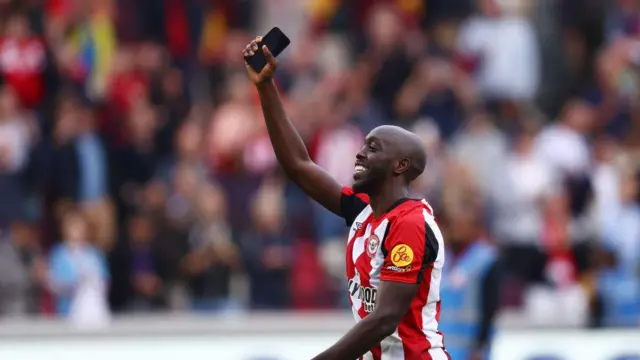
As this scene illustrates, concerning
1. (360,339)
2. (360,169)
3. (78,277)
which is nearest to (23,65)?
(78,277)

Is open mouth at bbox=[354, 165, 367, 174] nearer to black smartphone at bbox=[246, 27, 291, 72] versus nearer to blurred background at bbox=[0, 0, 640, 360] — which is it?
black smartphone at bbox=[246, 27, 291, 72]

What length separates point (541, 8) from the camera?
54.0ft

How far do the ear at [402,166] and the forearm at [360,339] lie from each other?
0.71 m

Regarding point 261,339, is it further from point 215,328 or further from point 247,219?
point 247,219

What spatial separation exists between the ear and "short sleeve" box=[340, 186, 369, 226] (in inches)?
15.8

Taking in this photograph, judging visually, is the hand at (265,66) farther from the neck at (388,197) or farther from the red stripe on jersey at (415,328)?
the red stripe on jersey at (415,328)

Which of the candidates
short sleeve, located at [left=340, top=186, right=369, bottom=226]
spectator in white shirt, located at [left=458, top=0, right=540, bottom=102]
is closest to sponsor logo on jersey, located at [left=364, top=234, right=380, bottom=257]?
short sleeve, located at [left=340, top=186, right=369, bottom=226]

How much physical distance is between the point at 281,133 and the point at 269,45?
46 centimetres

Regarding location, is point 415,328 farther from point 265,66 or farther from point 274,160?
point 274,160

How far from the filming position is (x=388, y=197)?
6113mm

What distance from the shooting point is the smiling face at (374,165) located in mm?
6051

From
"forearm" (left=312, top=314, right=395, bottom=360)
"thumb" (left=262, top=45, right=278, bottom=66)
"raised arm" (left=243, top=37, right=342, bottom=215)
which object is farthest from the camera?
"raised arm" (left=243, top=37, right=342, bottom=215)

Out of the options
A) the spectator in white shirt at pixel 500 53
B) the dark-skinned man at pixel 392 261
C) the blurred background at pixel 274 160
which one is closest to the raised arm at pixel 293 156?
the dark-skinned man at pixel 392 261

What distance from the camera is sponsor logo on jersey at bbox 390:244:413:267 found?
585cm
